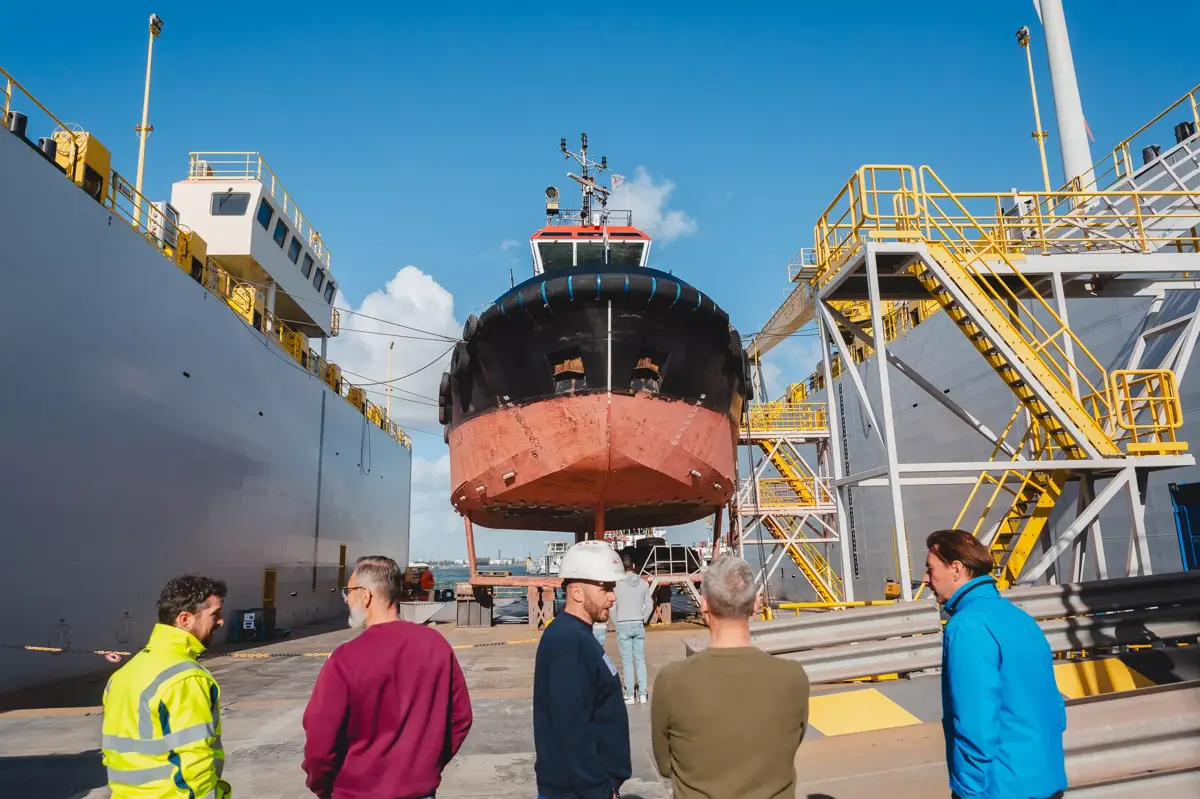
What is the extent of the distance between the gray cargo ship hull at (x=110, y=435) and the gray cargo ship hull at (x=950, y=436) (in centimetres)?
1059

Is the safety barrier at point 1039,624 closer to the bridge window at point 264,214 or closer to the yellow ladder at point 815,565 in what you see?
the yellow ladder at point 815,565

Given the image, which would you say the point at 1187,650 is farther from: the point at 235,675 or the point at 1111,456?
the point at 235,675

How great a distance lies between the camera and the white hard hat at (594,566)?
7.88ft

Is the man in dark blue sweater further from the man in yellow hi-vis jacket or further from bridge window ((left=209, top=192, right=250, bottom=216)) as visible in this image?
bridge window ((left=209, top=192, right=250, bottom=216))

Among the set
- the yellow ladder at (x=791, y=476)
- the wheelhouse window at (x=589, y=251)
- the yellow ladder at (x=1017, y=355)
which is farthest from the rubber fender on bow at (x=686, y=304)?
the yellow ladder at (x=791, y=476)

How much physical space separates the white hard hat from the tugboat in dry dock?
26.0 feet

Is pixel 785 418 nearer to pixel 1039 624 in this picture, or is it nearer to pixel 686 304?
pixel 686 304

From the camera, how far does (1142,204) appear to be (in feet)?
37.6

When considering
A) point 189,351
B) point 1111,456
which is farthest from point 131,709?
point 189,351

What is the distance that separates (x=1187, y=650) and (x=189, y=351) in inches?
515

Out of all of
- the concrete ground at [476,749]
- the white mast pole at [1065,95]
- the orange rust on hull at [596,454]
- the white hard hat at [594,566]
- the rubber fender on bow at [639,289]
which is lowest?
the concrete ground at [476,749]

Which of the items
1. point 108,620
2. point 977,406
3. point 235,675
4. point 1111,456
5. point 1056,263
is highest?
point 1056,263

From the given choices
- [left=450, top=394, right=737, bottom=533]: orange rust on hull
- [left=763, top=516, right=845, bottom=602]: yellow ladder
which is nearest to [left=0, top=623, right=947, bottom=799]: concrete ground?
[left=450, top=394, right=737, bottom=533]: orange rust on hull

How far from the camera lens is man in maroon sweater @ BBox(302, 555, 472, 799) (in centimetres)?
208
